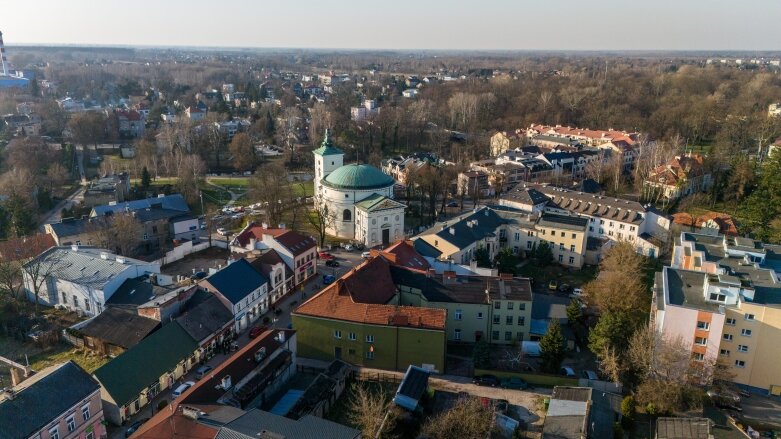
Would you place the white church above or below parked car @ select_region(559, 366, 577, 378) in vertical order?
above

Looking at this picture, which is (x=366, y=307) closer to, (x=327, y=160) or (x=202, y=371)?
(x=202, y=371)

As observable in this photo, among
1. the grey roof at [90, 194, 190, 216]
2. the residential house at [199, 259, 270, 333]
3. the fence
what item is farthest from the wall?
the grey roof at [90, 194, 190, 216]

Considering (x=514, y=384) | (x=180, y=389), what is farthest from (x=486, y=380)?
(x=180, y=389)

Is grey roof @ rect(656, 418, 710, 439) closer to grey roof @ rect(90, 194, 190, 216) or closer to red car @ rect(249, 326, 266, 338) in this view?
red car @ rect(249, 326, 266, 338)

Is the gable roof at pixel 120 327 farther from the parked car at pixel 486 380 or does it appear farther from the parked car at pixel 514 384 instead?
the parked car at pixel 514 384

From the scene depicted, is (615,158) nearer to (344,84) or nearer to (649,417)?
(649,417)

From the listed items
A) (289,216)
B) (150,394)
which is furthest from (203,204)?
(150,394)

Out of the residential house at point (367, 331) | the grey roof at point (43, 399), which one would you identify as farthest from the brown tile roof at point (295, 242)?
the grey roof at point (43, 399)
